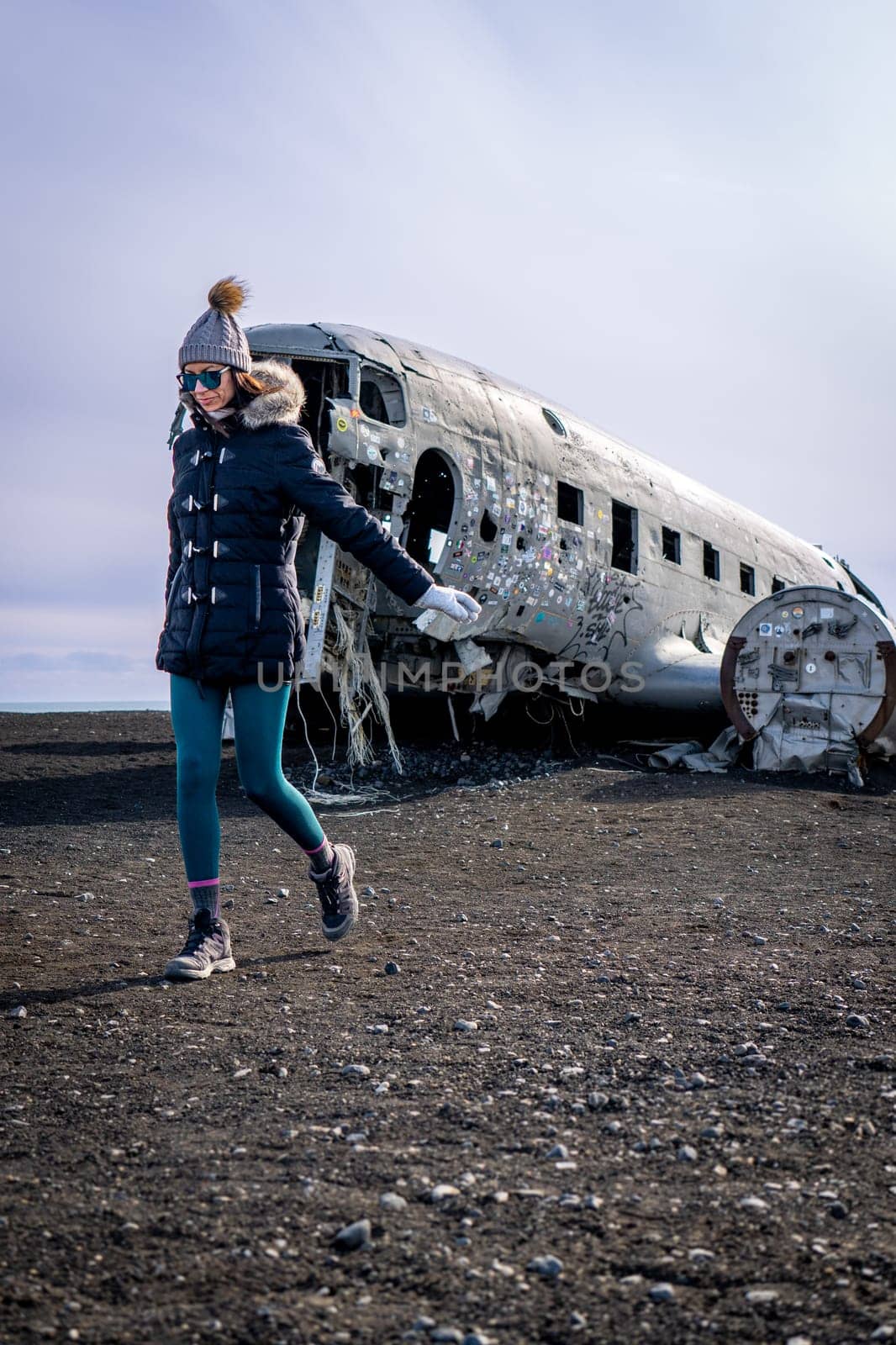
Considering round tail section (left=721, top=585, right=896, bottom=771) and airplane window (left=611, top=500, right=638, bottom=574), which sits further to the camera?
airplane window (left=611, top=500, right=638, bottom=574)

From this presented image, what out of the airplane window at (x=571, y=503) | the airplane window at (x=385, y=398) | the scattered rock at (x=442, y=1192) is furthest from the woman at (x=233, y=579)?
the airplane window at (x=571, y=503)

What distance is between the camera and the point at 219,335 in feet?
14.4

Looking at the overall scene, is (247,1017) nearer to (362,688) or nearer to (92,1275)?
(92,1275)

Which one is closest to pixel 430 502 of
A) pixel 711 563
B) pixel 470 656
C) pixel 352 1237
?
pixel 470 656

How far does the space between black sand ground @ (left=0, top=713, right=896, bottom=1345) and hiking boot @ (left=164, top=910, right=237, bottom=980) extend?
0.35 ft

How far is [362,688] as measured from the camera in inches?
411

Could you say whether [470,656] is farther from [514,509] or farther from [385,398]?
[385,398]

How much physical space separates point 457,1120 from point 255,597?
2264 millimetres

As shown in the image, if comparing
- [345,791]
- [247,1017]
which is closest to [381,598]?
[345,791]

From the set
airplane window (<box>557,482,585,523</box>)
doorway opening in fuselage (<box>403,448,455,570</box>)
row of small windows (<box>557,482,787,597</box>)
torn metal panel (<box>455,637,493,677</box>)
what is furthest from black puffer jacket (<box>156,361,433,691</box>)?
airplane window (<box>557,482,585,523</box>)

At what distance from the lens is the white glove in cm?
447

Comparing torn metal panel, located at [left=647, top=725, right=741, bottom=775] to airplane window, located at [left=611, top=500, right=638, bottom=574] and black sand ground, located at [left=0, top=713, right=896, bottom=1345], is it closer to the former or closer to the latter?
airplane window, located at [left=611, top=500, right=638, bottom=574]

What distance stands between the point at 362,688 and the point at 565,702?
3.25 meters

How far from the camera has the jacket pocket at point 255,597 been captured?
4223 millimetres
